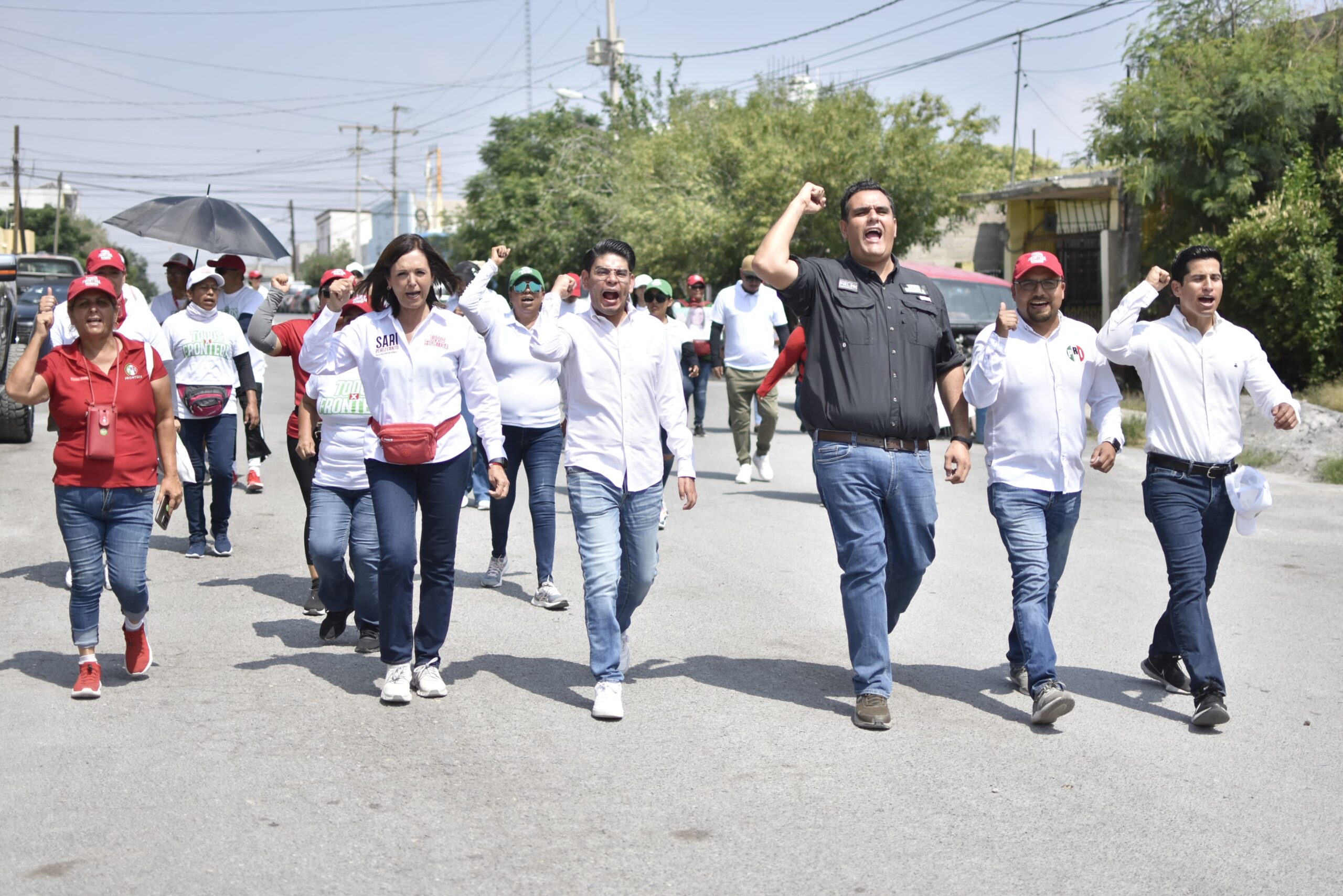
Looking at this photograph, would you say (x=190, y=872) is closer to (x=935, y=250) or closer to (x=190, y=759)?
(x=190, y=759)

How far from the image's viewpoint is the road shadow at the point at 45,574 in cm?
846

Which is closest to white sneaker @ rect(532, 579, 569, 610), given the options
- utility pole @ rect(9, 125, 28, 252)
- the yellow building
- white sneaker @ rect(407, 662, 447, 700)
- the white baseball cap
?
white sneaker @ rect(407, 662, 447, 700)

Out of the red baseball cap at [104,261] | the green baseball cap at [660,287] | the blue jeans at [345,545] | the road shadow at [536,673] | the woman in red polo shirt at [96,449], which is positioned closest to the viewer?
the woman in red polo shirt at [96,449]

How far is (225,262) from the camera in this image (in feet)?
31.9

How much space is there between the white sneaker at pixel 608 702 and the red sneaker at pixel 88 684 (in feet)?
7.03

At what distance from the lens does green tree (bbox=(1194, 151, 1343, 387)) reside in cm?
1712

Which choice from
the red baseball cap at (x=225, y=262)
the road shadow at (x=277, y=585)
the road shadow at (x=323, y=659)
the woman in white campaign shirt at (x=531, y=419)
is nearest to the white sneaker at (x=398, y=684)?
the road shadow at (x=323, y=659)

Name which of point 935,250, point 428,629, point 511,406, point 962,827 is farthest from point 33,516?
point 935,250

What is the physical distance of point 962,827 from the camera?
448 cm

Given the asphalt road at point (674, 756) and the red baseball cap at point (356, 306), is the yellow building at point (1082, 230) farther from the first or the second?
the red baseball cap at point (356, 306)

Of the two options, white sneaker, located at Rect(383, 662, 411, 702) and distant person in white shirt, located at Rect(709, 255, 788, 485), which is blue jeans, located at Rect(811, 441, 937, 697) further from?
distant person in white shirt, located at Rect(709, 255, 788, 485)

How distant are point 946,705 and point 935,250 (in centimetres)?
3365

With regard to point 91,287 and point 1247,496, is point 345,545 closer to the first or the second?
point 91,287

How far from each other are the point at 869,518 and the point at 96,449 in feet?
10.8
